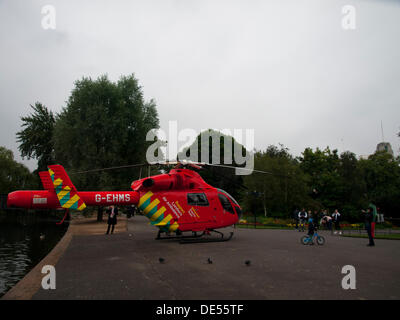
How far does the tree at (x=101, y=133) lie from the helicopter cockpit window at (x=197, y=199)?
615 inches

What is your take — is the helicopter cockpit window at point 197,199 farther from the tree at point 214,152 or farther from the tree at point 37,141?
the tree at point 214,152

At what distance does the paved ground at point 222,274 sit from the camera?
20.4 ft

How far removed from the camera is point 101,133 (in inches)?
1143

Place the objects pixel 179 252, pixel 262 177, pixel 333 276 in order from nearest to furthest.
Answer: pixel 333 276 < pixel 179 252 < pixel 262 177

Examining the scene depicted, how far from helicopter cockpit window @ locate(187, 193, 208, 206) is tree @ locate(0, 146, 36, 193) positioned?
42.4 meters

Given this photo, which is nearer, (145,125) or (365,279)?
(365,279)

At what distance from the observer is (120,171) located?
100 ft

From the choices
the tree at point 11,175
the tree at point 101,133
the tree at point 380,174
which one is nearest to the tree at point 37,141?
the tree at point 101,133

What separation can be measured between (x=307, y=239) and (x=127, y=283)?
35.1 feet

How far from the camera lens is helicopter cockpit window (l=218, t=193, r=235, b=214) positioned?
15.5 metres

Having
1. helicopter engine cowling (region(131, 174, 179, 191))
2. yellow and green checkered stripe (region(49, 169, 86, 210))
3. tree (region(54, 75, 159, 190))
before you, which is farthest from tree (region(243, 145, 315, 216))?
yellow and green checkered stripe (region(49, 169, 86, 210))

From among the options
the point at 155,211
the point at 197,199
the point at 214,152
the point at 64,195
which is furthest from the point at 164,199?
the point at 214,152
